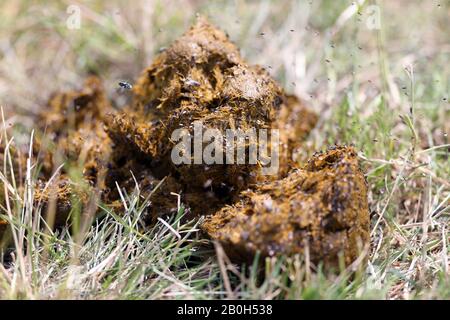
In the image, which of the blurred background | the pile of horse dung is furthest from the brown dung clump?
the blurred background

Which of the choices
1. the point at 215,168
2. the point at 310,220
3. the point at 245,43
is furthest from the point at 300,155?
the point at 245,43

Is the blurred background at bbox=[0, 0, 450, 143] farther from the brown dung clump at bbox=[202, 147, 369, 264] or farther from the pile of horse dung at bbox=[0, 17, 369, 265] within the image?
the brown dung clump at bbox=[202, 147, 369, 264]

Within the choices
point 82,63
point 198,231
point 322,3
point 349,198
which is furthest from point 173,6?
point 349,198

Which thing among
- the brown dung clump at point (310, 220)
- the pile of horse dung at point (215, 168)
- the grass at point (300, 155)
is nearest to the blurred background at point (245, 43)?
the grass at point (300, 155)

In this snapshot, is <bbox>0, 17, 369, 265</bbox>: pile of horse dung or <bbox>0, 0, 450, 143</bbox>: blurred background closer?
<bbox>0, 17, 369, 265</bbox>: pile of horse dung

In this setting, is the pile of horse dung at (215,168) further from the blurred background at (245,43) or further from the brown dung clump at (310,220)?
the blurred background at (245,43)
